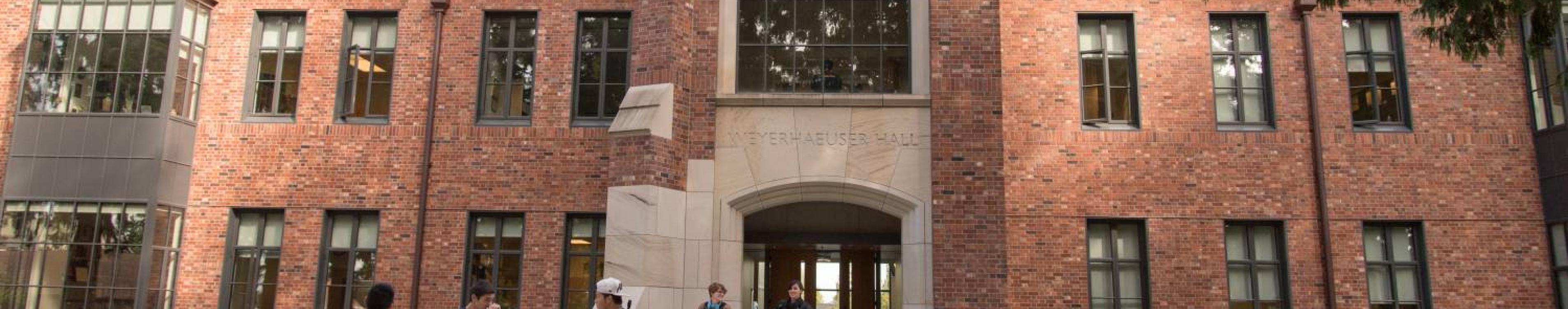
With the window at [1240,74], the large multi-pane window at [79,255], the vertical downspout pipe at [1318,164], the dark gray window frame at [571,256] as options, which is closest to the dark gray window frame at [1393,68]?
the vertical downspout pipe at [1318,164]

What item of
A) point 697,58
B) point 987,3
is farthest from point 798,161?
point 987,3

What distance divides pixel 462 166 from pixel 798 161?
460 cm

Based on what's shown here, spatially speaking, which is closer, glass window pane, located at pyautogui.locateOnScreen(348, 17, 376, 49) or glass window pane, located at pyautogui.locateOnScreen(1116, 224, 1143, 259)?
glass window pane, located at pyautogui.locateOnScreen(1116, 224, 1143, 259)

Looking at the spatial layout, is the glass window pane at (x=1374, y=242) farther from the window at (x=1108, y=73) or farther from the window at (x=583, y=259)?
the window at (x=583, y=259)

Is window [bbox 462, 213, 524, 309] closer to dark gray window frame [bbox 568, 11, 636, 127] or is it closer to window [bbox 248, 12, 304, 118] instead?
dark gray window frame [bbox 568, 11, 636, 127]

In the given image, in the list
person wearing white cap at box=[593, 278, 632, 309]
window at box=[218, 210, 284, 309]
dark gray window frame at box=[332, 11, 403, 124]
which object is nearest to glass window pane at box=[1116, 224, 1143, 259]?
person wearing white cap at box=[593, 278, 632, 309]

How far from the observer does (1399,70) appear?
1493cm

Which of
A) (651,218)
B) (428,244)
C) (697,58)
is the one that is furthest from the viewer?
(428,244)

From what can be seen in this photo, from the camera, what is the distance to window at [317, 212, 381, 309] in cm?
1480

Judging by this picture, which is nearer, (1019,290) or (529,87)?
(1019,290)

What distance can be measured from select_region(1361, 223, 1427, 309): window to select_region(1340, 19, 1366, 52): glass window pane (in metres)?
2.32

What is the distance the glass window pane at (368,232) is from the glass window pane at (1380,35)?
43.4 feet

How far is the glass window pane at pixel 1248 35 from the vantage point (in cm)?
1512

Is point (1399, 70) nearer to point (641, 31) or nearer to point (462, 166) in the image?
point (641, 31)
